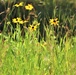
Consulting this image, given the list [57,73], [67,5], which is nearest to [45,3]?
[67,5]

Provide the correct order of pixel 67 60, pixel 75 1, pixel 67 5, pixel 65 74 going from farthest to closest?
pixel 75 1 < pixel 67 5 < pixel 67 60 < pixel 65 74

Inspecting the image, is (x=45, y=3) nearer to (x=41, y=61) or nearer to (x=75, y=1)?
(x=75, y=1)

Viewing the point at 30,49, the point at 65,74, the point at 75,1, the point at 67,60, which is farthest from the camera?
the point at 75,1

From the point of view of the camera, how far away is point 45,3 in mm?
4945

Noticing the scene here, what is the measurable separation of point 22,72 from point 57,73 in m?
0.27

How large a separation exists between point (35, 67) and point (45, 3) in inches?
90.1

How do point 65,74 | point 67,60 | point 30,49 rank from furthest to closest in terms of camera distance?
1. point 30,49
2. point 67,60
3. point 65,74

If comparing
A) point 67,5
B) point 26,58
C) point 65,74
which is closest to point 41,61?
point 26,58

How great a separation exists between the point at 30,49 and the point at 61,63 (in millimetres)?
349

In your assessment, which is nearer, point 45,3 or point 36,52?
point 36,52

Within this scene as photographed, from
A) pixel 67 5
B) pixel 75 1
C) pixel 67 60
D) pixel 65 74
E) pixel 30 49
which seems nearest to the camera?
pixel 65 74

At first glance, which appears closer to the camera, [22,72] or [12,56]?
[22,72]

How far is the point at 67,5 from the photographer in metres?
4.68

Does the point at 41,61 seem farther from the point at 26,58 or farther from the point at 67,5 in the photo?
the point at 67,5
